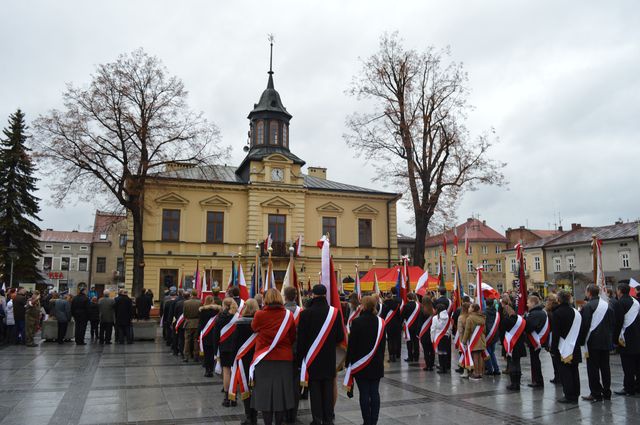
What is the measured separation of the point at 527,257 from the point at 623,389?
54457 millimetres

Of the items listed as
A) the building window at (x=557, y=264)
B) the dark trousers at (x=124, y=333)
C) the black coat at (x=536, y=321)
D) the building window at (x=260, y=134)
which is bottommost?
the dark trousers at (x=124, y=333)

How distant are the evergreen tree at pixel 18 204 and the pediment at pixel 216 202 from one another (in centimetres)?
1380

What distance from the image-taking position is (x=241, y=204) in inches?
1344

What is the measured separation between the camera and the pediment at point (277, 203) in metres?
34.0

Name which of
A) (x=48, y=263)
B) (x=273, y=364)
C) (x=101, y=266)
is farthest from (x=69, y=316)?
(x=48, y=263)

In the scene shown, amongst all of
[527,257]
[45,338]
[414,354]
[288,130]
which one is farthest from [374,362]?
[527,257]

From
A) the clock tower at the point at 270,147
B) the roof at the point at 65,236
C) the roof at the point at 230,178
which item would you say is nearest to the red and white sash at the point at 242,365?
the roof at the point at 230,178

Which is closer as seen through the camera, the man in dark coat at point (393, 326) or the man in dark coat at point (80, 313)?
the man in dark coat at point (393, 326)

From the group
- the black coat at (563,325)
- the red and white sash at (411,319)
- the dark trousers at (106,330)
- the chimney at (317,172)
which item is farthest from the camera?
the chimney at (317,172)

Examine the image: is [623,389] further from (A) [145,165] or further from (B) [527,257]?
(B) [527,257]

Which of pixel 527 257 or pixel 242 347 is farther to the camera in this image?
pixel 527 257

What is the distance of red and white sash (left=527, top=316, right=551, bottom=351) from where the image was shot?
9.66 meters

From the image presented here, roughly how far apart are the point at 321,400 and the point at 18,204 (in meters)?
37.9

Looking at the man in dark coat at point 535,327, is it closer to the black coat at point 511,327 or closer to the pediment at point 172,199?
the black coat at point 511,327
